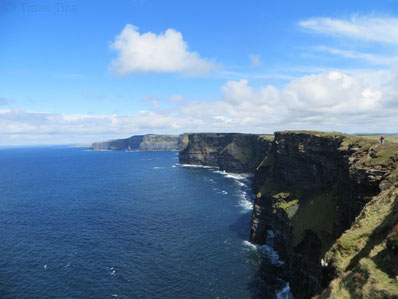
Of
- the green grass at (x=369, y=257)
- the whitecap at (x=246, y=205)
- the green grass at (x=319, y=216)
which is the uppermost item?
the green grass at (x=369, y=257)

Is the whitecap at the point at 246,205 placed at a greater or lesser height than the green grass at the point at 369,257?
lesser

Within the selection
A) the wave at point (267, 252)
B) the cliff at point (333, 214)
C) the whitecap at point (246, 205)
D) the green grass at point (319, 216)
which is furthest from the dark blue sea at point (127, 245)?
the green grass at point (319, 216)

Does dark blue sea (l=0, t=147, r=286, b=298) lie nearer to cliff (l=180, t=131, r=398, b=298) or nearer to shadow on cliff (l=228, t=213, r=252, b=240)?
shadow on cliff (l=228, t=213, r=252, b=240)

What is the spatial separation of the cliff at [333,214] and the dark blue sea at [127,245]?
1281 cm

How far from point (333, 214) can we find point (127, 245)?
57.7 metres

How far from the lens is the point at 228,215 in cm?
10425

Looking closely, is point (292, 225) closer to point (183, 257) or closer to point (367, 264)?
point (183, 257)

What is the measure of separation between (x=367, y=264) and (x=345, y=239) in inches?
315

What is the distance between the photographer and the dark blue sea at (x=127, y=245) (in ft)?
191

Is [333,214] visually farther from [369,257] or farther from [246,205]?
[246,205]

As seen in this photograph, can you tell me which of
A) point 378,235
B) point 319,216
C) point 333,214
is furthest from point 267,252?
point 378,235

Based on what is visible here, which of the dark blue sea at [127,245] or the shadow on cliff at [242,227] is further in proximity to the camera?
the shadow on cliff at [242,227]

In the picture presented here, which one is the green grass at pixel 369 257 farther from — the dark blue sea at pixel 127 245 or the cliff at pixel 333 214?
the dark blue sea at pixel 127 245

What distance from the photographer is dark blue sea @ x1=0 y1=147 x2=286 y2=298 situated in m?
58.2
